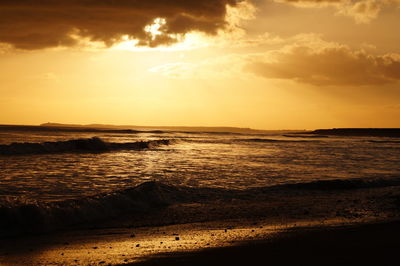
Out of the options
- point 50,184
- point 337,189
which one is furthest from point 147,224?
point 337,189

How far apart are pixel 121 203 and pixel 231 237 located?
3980 millimetres

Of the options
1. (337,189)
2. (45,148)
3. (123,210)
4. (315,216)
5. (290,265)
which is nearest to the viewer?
(290,265)

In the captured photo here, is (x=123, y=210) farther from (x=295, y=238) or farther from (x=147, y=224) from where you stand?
(x=295, y=238)

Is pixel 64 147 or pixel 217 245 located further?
pixel 64 147

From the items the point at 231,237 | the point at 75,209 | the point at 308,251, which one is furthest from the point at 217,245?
the point at 75,209

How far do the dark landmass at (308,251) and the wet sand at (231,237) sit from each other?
0.01 metres

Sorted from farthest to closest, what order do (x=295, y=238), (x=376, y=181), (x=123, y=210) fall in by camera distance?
(x=376, y=181), (x=123, y=210), (x=295, y=238)

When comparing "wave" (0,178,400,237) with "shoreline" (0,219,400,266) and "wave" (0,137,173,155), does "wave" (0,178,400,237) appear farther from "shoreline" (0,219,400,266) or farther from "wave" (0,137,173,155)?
"wave" (0,137,173,155)

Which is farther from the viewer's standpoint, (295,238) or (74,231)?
(74,231)

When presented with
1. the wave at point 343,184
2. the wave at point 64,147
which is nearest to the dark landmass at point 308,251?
the wave at point 343,184

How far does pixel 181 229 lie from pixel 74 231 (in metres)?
2.26

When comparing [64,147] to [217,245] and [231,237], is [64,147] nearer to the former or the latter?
[231,237]

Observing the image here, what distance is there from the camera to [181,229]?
26.9 feet

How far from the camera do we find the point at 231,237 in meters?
7.39
